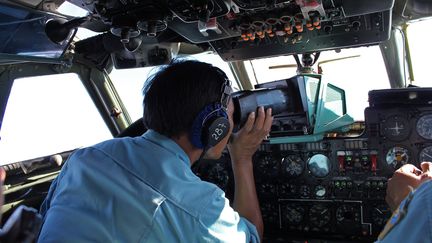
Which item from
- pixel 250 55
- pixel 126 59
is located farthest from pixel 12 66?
pixel 250 55

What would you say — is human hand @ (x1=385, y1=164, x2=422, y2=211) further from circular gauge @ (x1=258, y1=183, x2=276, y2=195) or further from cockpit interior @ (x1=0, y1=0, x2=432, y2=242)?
circular gauge @ (x1=258, y1=183, x2=276, y2=195)

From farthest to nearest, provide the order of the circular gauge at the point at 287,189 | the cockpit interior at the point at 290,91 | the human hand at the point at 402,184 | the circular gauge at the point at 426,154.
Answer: the circular gauge at the point at 287,189
the circular gauge at the point at 426,154
the cockpit interior at the point at 290,91
the human hand at the point at 402,184

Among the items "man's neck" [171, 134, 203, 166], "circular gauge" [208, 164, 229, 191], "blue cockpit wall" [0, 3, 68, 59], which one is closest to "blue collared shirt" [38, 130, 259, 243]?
"man's neck" [171, 134, 203, 166]

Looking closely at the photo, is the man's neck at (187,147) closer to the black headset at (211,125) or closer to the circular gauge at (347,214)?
the black headset at (211,125)

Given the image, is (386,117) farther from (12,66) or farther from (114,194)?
(12,66)

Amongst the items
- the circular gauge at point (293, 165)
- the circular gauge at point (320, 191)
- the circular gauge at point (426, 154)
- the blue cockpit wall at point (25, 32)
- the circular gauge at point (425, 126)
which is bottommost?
the circular gauge at point (320, 191)

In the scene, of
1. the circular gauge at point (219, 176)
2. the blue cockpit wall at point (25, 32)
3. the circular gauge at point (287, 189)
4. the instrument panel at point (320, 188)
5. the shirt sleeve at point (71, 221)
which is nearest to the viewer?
the shirt sleeve at point (71, 221)

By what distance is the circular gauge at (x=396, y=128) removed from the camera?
8.48 ft

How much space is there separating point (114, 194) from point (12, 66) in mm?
2378

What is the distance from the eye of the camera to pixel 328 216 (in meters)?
2.78

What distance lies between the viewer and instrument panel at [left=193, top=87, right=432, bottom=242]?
8.48 ft

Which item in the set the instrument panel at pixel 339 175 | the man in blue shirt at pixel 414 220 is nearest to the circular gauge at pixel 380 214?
the instrument panel at pixel 339 175

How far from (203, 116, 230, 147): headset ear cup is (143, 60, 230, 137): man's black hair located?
0.20 ft

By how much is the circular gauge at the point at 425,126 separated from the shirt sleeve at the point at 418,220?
2.05 meters
